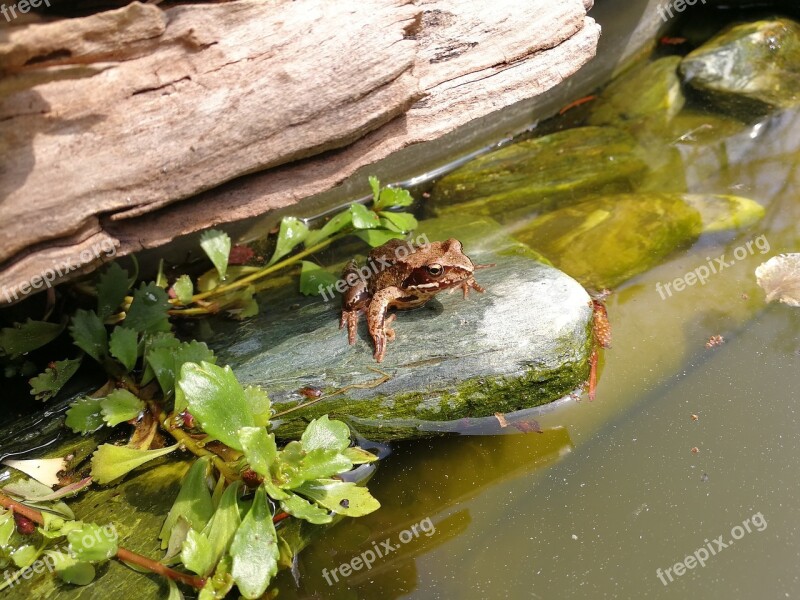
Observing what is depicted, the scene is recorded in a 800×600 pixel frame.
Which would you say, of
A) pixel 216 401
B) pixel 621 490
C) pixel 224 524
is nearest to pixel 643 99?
pixel 621 490

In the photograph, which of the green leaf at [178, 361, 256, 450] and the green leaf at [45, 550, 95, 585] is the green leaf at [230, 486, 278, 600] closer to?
the green leaf at [178, 361, 256, 450]

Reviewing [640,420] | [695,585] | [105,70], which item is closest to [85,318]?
[105,70]

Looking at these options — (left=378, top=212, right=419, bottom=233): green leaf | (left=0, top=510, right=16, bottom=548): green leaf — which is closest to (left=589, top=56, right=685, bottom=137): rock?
(left=378, top=212, right=419, bottom=233): green leaf

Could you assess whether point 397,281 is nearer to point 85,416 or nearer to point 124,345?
point 124,345

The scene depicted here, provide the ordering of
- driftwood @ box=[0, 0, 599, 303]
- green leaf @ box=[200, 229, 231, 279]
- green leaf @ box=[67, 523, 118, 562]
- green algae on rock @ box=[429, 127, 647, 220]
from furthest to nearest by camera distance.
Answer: green algae on rock @ box=[429, 127, 647, 220], green leaf @ box=[200, 229, 231, 279], driftwood @ box=[0, 0, 599, 303], green leaf @ box=[67, 523, 118, 562]

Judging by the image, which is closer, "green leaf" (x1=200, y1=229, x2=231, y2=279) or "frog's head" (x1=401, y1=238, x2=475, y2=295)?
"frog's head" (x1=401, y1=238, x2=475, y2=295)

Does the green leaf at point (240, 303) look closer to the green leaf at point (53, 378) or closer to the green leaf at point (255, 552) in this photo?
the green leaf at point (53, 378)
